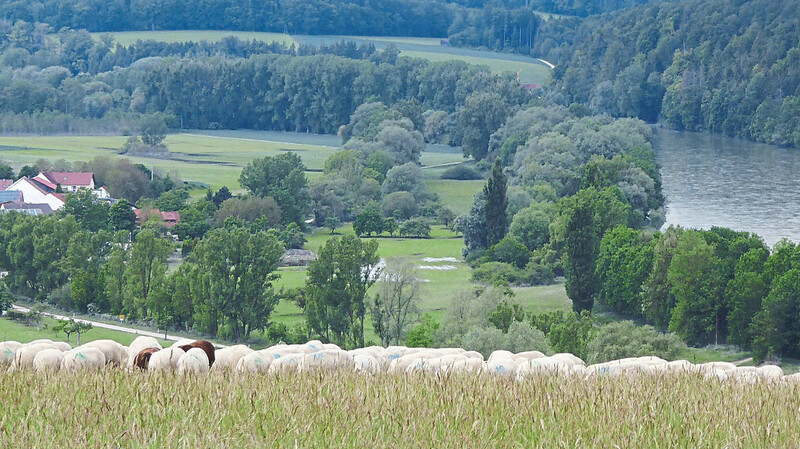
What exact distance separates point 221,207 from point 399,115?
4970 centimetres

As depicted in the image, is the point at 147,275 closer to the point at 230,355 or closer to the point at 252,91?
the point at 230,355

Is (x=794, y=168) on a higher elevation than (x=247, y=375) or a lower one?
lower

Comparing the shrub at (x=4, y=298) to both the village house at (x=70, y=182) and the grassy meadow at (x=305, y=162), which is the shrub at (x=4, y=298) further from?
the village house at (x=70, y=182)

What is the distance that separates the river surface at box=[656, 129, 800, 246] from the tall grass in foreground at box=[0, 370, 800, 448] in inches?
2415

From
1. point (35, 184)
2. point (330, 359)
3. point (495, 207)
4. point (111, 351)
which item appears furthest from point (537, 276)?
point (111, 351)

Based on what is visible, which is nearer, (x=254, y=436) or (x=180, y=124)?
(x=254, y=436)

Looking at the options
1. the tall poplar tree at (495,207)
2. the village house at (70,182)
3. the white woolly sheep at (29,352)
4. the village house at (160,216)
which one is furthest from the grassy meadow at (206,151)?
the white woolly sheep at (29,352)

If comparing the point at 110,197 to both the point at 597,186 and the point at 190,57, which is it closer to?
the point at 597,186

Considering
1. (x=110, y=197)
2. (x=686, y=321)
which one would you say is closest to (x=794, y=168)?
(x=110, y=197)

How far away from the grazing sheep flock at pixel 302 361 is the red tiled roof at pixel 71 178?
85.2 metres

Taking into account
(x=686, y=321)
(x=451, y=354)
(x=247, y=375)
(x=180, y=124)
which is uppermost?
(x=247, y=375)

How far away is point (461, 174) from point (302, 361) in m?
102

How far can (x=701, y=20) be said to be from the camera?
18100 cm

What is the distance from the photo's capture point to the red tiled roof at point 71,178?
98.7 metres
